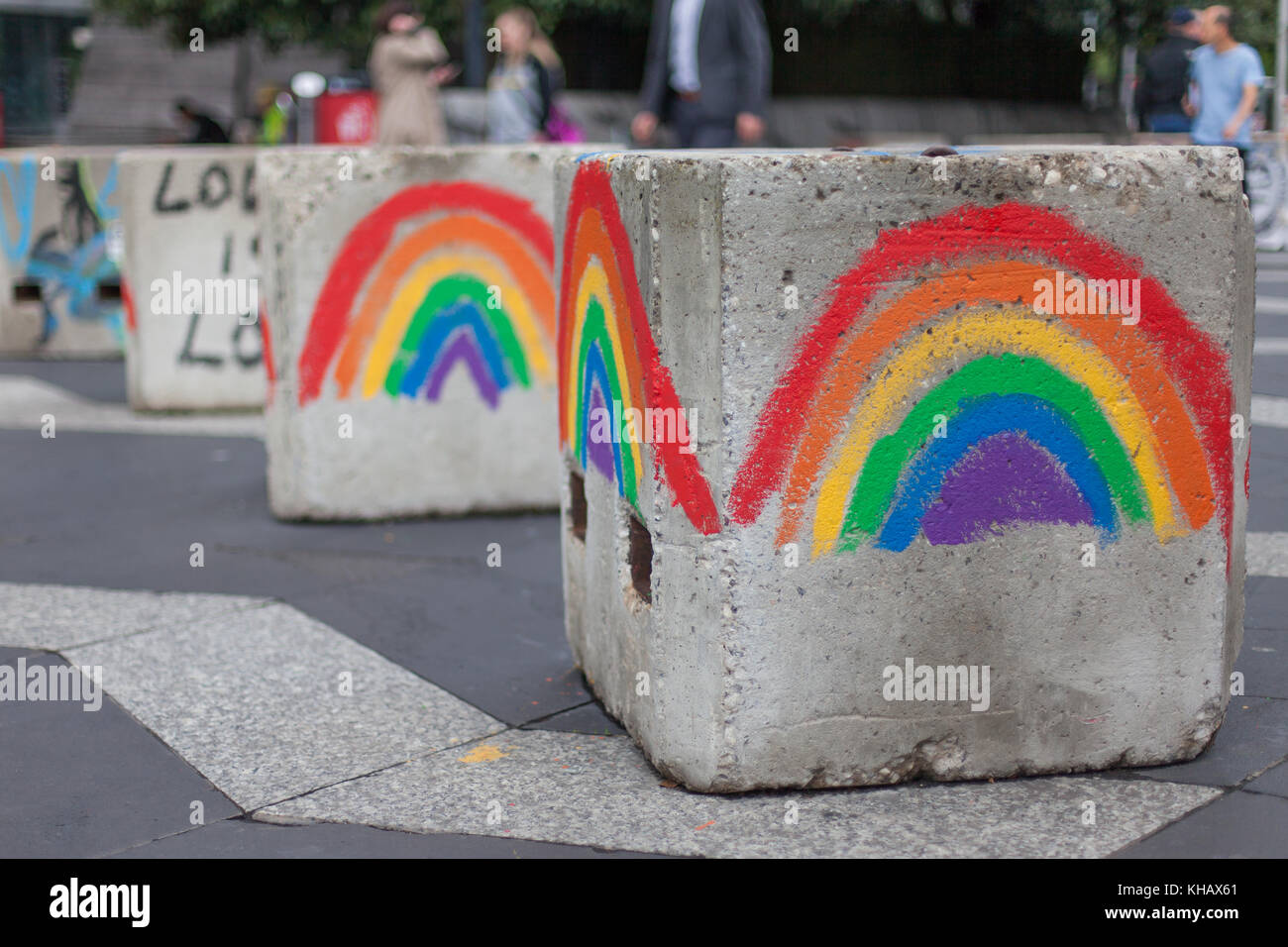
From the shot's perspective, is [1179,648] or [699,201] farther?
[1179,648]

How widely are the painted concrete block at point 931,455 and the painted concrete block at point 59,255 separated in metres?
7.75

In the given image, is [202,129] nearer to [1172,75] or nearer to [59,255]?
[59,255]

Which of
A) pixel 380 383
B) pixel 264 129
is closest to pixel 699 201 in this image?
pixel 380 383

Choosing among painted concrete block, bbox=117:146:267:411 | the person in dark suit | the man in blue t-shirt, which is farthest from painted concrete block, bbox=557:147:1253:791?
the man in blue t-shirt

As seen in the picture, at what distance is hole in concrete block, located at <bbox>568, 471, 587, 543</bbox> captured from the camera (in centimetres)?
405

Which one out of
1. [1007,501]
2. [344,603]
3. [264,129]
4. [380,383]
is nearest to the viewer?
[1007,501]

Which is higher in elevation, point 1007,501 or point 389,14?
point 389,14

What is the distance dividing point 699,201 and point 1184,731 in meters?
1.59

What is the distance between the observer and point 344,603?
15.9 feet
